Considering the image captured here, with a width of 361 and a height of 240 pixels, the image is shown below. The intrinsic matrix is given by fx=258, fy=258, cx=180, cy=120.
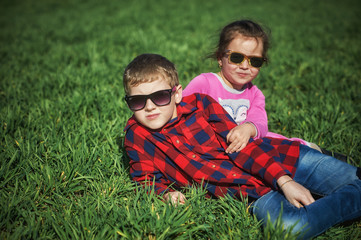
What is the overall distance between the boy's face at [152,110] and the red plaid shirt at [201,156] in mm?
86

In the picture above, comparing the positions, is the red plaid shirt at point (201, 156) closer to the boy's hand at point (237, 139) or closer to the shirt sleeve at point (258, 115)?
the boy's hand at point (237, 139)

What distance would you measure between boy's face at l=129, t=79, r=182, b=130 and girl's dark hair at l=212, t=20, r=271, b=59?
81 centimetres

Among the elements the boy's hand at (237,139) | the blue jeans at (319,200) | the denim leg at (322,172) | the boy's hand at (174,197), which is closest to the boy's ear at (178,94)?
the boy's hand at (237,139)

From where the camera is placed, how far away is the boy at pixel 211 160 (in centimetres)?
174

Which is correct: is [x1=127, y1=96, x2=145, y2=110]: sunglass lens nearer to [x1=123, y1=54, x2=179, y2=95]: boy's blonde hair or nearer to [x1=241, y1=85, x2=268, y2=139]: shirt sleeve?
[x1=123, y1=54, x2=179, y2=95]: boy's blonde hair

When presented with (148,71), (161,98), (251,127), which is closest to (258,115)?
(251,127)

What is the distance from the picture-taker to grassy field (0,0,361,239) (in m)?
1.68

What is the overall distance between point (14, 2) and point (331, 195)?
62.3ft

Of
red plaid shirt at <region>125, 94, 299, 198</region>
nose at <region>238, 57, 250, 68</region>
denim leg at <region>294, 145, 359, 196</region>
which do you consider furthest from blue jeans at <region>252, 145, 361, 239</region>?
nose at <region>238, 57, 250, 68</region>

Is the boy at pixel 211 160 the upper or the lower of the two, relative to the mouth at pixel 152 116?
lower

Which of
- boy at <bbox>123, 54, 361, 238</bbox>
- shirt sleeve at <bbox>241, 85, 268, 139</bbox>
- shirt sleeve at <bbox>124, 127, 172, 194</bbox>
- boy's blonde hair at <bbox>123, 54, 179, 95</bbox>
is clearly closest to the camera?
boy at <bbox>123, 54, 361, 238</bbox>

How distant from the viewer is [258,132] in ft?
7.15

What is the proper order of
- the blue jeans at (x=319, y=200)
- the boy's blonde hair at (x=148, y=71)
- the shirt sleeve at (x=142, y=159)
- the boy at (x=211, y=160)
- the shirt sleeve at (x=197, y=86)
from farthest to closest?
the shirt sleeve at (x=197, y=86) → the shirt sleeve at (x=142, y=159) → the boy's blonde hair at (x=148, y=71) → the boy at (x=211, y=160) → the blue jeans at (x=319, y=200)

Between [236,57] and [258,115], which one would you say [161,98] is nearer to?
[236,57]
